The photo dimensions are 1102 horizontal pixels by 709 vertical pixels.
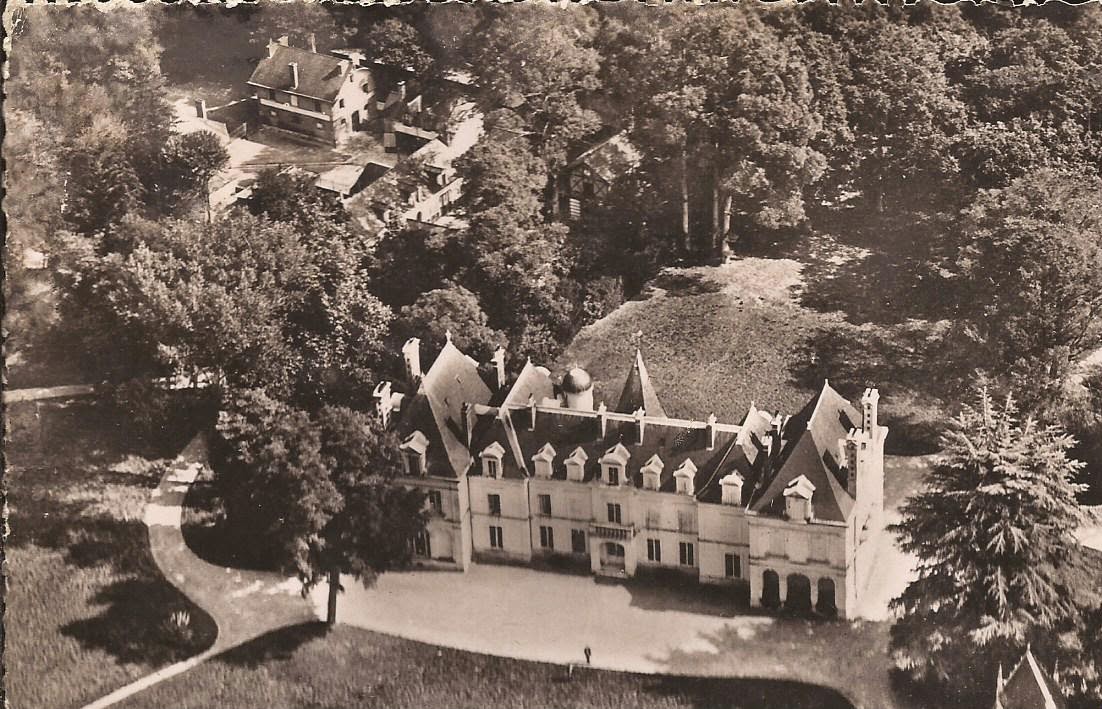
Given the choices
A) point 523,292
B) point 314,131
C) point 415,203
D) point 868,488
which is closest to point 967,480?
point 868,488

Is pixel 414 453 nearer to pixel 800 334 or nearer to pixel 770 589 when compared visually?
pixel 770 589

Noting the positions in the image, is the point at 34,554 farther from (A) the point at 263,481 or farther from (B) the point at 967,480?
(B) the point at 967,480

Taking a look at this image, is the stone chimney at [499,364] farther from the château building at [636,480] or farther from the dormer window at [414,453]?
the dormer window at [414,453]

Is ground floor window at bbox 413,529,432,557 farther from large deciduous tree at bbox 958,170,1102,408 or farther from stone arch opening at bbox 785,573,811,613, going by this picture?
large deciduous tree at bbox 958,170,1102,408

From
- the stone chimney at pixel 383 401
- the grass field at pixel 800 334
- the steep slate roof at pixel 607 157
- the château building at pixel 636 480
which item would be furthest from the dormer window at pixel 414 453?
the steep slate roof at pixel 607 157

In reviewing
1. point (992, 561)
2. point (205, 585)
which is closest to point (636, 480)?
point (992, 561)
